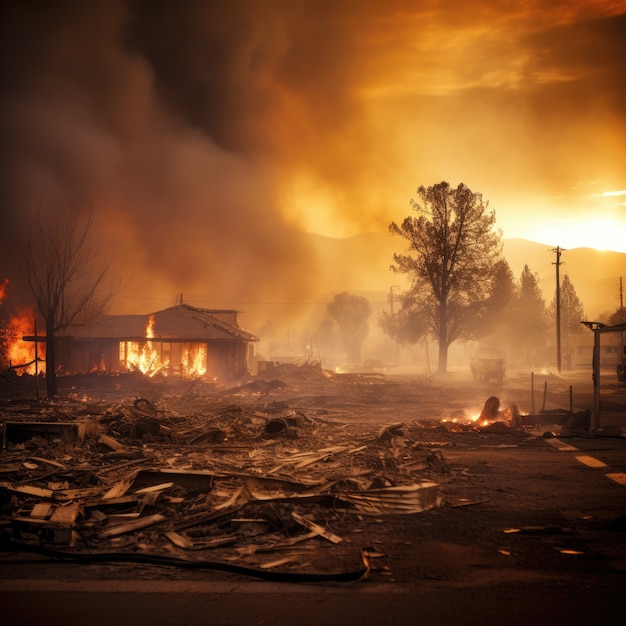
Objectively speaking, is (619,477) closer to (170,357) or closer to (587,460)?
(587,460)

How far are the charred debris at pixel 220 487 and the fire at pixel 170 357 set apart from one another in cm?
2159

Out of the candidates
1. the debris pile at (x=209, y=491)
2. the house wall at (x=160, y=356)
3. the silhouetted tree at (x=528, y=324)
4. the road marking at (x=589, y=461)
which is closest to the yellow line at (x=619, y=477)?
the road marking at (x=589, y=461)

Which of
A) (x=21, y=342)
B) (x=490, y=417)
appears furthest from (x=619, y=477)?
(x=21, y=342)

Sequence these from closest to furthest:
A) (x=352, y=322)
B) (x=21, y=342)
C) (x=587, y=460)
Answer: (x=587, y=460)
(x=21, y=342)
(x=352, y=322)

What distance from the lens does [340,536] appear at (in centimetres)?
776

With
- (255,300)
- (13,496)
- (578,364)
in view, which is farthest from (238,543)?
(255,300)

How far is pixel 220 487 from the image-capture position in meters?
9.98

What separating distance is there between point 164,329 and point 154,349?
5.43 ft

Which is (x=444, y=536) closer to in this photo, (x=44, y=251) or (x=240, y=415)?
(x=240, y=415)

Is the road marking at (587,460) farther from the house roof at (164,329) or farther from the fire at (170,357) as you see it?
the fire at (170,357)

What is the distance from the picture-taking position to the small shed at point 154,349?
41.5 m

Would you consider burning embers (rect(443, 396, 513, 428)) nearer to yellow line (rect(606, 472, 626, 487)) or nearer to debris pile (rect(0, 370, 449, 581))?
debris pile (rect(0, 370, 449, 581))

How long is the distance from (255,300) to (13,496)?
139 meters

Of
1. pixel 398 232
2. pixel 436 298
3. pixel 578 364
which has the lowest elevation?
pixel 578 364
